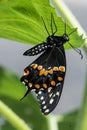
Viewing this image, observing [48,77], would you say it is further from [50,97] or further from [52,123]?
[52,123]

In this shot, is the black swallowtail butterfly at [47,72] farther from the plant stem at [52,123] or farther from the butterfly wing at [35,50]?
the plant stem at [52,123]

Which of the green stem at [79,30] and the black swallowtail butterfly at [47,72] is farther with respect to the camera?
the green stem at [79,30]

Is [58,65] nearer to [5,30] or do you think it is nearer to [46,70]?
[46,70]

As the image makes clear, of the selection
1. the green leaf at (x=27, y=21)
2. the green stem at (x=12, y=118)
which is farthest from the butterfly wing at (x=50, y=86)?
the green stem at (x=12, y=118)

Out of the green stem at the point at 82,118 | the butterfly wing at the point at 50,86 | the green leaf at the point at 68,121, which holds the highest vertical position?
the green leaf at the point at 68,121

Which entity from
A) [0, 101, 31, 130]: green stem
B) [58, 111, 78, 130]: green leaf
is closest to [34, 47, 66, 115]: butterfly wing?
[0, 101, 31, 130]: green stem

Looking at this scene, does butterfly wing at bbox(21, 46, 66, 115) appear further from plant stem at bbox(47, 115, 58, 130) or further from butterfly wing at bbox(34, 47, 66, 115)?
plant stem at bbox(47, 115, 58, 130)
